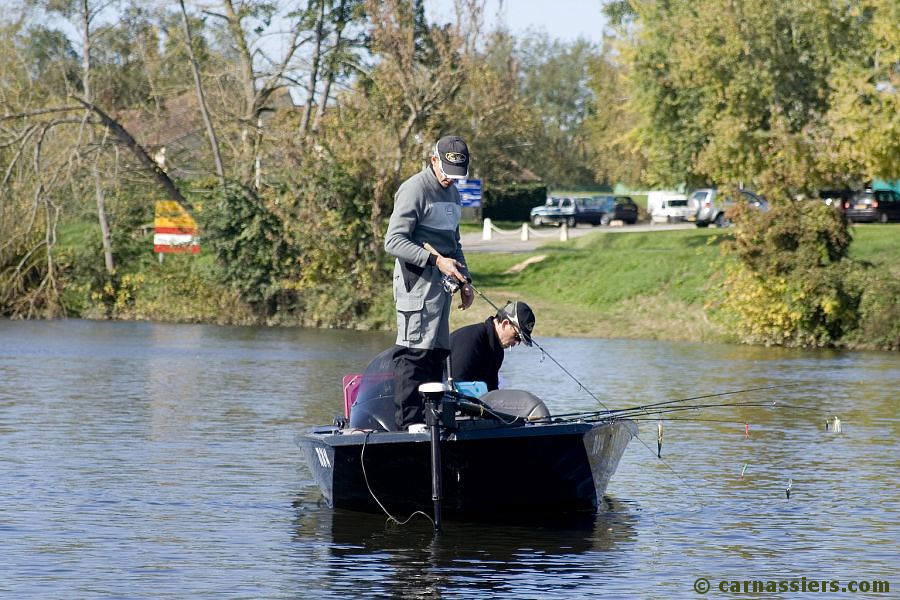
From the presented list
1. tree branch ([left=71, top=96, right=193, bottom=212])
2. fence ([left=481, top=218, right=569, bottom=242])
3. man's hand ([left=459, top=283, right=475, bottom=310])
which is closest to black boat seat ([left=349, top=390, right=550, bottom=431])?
man's hand ([left=459, top=283, right=475, bottom=310])

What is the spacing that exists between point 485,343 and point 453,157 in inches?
67.2

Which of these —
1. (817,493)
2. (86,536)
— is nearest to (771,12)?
(817,493)

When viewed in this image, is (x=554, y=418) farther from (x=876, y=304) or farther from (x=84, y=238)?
(x=84, y=238)

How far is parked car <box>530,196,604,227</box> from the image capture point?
71875 mm

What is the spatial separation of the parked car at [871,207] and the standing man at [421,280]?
48.8 metres

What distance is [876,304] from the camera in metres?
33.1

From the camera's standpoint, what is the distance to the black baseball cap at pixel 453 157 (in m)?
10.9

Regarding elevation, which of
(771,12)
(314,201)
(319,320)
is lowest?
(319,320)

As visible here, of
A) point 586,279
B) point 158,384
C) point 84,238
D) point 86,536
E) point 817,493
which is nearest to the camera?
point 86,536

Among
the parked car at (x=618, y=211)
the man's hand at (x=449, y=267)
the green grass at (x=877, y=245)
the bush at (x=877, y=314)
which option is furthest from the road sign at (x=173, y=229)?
the man's hand at (x=449, y=267)

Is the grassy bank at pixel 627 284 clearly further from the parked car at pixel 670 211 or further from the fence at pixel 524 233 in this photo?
the parked car at pixel 670 211

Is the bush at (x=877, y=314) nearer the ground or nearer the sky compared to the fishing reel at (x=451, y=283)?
nearer the ground

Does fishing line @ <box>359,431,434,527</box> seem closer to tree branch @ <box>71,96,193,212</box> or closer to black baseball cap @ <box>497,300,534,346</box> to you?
black baseball cap @ <box>497,300,534,346</box>

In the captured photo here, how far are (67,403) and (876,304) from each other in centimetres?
1895
